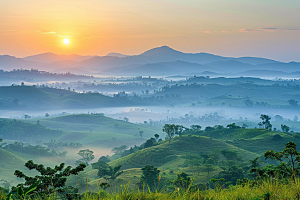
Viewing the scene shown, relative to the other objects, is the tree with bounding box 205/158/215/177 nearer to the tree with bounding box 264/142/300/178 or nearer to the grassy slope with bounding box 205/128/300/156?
the grassy slope with bounding box 205/128/300/156

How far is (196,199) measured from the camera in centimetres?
786

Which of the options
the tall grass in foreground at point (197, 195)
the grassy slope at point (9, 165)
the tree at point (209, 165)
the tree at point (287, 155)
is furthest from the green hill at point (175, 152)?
the tall grass in foreground at point (197, 195)

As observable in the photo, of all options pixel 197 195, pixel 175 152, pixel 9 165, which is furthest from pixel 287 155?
pixel 9 165

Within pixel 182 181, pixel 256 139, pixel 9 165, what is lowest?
pixel 9 165

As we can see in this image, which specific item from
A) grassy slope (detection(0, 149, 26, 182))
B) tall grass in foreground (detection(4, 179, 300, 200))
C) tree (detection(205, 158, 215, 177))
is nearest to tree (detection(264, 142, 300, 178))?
tall grass in foreground (detection(4, 179, 300, 200))

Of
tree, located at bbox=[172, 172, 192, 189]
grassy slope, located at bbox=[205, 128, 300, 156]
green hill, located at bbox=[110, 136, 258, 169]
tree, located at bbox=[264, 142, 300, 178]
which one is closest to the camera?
tree, located at bbox=[172, 172, 192, 189]

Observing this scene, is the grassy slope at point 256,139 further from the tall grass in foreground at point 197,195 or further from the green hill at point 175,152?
the tall grass in foreground at point 197,195

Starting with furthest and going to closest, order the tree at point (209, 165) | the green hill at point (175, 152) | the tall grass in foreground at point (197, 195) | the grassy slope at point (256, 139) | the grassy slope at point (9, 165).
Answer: the grassy slope at point (9, 165) → the grassy slope at point (256, 139) → the green hill at point (175, 152) → the tree at point (209, 165) → the tall grass in foreground at point (197, 195)

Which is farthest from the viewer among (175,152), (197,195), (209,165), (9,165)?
(9,165)

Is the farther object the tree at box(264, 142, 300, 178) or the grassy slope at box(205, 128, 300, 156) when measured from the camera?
the grassy slope at box(205, 128, 300, 156)

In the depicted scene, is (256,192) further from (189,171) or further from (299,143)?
(299,143)

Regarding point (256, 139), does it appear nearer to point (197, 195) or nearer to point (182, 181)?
point (182, 181)

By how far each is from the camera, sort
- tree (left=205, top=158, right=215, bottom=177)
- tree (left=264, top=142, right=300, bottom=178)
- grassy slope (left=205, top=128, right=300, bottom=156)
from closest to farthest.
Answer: tree (left=264, top=142, right=300, bottom=178) < tree (left=205, top=158, right=215, bottom=177) < grassy slope (left=205, top=128, right=300, bottom=156)

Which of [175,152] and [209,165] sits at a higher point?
[209,165]
